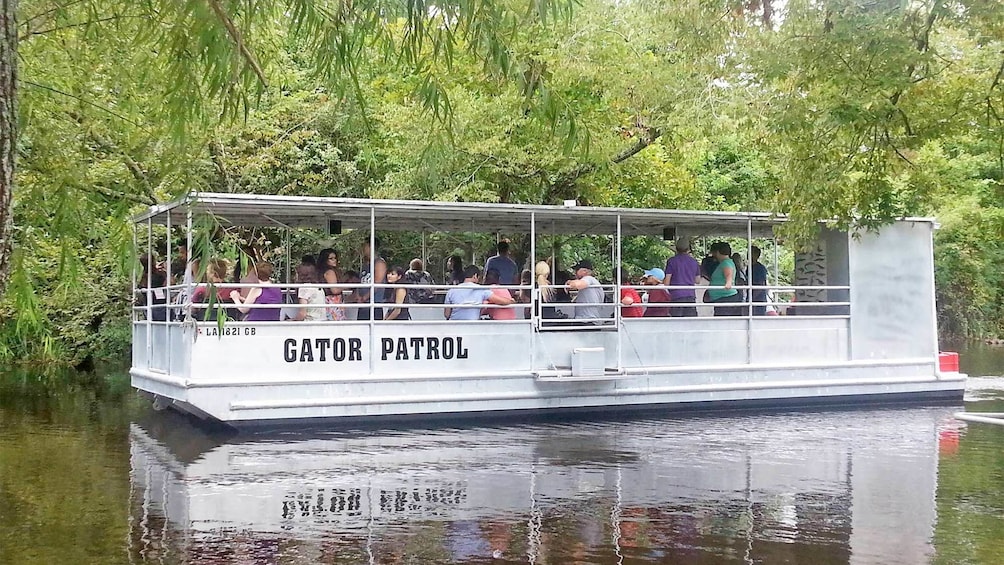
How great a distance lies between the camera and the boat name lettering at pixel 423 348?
13430 mm

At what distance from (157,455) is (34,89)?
665 cm

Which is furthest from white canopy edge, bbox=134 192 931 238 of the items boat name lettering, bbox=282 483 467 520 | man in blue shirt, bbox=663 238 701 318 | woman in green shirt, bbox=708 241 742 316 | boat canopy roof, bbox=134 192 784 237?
boat name lettering, bbox=282 483 467 520

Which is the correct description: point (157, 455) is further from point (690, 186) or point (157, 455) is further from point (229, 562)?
point (690, 186)

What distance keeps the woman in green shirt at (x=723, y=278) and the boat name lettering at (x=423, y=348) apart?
4.12m

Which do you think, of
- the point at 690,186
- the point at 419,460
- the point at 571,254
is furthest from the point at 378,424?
the point at 571,254

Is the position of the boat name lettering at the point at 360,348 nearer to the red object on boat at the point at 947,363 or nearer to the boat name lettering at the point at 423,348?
the boat name lettering at the point at 423,348

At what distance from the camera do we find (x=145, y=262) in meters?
15.8

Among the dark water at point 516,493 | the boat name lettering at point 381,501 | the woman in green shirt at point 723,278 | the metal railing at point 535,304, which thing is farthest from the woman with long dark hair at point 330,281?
the woman in green shirt at point 723,278

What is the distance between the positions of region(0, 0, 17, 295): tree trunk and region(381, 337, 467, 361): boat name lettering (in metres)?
9.98

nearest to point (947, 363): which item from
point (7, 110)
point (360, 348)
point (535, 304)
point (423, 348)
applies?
point (535, 304)

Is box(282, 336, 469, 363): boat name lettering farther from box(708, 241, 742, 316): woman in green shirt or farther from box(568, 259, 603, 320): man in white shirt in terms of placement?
box(708, 241, 742, 316): woman in green shirt

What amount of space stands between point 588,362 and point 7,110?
11.2 meters

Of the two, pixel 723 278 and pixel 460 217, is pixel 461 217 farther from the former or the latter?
pixel 723 278

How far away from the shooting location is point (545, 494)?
30.9 feet
